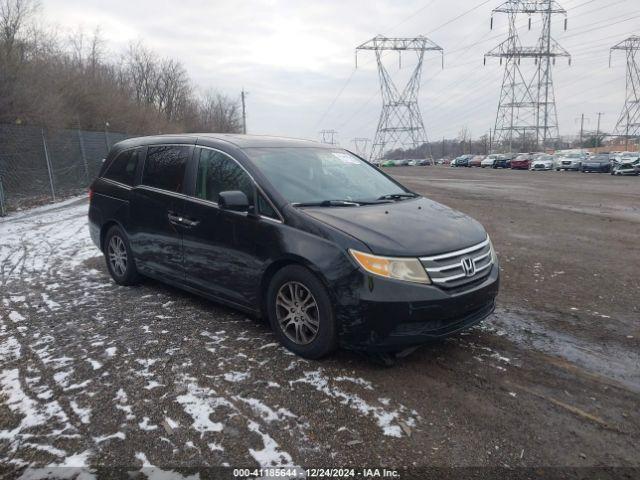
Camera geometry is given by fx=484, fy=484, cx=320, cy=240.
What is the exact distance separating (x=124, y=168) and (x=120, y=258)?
1.10 meters

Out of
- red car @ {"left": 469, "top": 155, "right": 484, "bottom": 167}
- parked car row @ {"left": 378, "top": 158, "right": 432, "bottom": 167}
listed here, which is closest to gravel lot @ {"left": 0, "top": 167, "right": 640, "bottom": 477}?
red car @ {"left": 469, "top": 155, "right": 484, "bottom": 167}

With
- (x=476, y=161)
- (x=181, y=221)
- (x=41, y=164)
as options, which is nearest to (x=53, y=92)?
(x=41, y=164)

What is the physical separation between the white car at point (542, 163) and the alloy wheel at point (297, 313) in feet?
162

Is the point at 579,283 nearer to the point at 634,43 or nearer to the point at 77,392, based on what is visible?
the point at 77,392

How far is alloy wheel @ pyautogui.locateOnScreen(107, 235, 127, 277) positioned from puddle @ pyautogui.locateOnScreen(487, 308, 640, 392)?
13.7 feet

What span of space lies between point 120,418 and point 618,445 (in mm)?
2990

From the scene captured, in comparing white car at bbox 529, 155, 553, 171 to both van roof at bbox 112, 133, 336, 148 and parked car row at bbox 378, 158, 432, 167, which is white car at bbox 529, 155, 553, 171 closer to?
parked car row at bbox 378, 158, 432, 167

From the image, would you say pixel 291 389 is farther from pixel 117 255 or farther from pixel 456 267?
pixel 117 255

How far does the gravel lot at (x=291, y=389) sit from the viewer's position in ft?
9.02

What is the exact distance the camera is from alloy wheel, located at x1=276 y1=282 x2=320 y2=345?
3740 millimetres

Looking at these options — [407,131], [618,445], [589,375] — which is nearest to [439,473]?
[618,445]

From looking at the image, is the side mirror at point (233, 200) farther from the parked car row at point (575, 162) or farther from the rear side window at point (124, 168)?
the parked car row at point (575, 162)

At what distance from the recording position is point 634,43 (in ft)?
211

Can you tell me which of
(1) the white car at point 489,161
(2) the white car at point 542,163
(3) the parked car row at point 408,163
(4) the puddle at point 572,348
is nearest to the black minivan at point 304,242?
(4) the puddle at point 572,348
